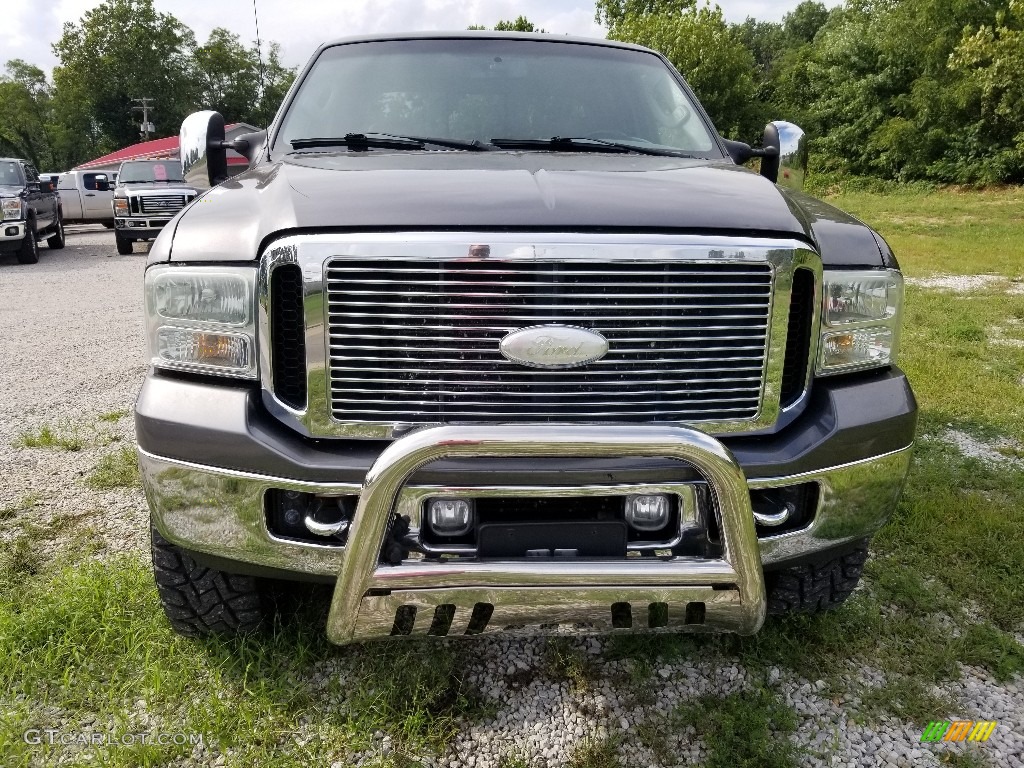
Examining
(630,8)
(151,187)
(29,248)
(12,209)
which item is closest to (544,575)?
(12,209)

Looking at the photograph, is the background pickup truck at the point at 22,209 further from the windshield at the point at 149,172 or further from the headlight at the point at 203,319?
the headlight at the point at 203,319

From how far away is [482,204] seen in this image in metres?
1.84

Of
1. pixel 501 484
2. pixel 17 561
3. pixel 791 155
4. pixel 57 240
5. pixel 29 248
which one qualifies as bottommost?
pixel 57 240

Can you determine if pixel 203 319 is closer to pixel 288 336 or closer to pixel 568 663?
pixel 288 336

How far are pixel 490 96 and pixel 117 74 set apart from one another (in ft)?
225

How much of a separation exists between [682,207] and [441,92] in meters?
1.44

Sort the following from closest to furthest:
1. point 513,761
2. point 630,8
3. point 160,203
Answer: point 513,761
point 160,203
point 630,8

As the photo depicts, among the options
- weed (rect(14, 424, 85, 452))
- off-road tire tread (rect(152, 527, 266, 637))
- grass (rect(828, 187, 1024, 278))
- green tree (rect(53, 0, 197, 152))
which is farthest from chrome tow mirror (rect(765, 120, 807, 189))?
green tree (rect(53, 0, 197, 152))

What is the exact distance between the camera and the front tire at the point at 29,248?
12.9 meters

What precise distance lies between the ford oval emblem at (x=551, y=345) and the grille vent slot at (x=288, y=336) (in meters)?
0.49

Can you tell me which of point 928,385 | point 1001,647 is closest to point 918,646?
point 1001,647

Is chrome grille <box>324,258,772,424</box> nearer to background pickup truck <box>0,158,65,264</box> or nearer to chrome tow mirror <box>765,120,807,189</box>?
chrome tow mirror <box>765,120,807,189</box>

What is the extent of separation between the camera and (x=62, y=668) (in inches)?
90.4

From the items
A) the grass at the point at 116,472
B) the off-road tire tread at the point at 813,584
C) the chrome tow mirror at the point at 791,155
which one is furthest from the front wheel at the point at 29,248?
the off-road tire tread at the point at 813,584
